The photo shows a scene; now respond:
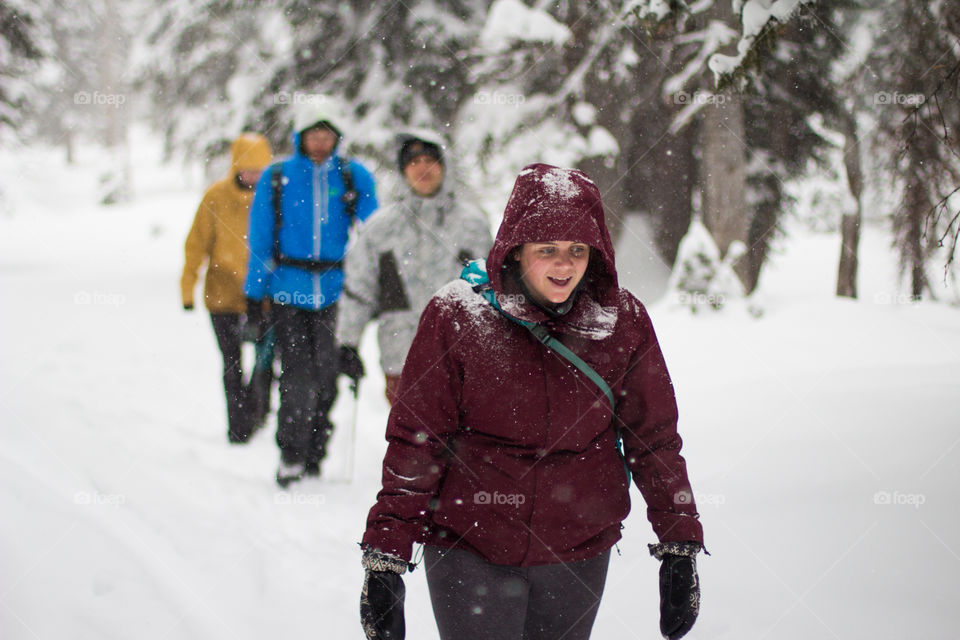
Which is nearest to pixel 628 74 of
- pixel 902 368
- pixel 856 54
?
pixel 856 54

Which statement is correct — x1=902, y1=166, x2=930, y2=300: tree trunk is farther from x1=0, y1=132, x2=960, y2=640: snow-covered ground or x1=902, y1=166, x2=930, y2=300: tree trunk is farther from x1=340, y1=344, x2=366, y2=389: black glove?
x1=340, y1=344, x2=366, y2=389: black glove

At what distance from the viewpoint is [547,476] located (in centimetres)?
204

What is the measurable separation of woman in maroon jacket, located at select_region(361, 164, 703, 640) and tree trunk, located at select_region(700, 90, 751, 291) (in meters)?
8.17

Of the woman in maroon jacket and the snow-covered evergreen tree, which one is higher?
the snow-covered evergreen tree

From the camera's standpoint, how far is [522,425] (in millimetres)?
2035

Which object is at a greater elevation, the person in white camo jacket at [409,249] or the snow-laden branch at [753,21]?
the snow-laden branch at [753,21]

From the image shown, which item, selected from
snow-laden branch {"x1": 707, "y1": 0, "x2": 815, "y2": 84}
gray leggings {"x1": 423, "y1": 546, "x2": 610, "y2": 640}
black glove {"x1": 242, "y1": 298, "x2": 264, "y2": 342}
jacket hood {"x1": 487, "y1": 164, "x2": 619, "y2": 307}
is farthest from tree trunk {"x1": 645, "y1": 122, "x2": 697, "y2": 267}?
gray leggings {"x1": 423, "y1": 546, "x2": 610, "y2": 640}

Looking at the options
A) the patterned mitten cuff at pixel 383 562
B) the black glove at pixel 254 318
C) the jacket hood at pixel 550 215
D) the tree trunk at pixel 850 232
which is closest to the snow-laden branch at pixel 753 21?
the black glove at pixel 254 318

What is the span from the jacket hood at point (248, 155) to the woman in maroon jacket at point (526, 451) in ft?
14.9

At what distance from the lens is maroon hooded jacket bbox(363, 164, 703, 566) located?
2.03 m

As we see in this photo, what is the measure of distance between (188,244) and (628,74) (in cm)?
632

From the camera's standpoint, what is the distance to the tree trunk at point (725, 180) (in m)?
9.85

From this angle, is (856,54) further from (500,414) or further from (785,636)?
(500,414)

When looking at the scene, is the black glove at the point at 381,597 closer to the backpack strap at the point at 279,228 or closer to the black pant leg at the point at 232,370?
the backpack strap at the point at 279,228
